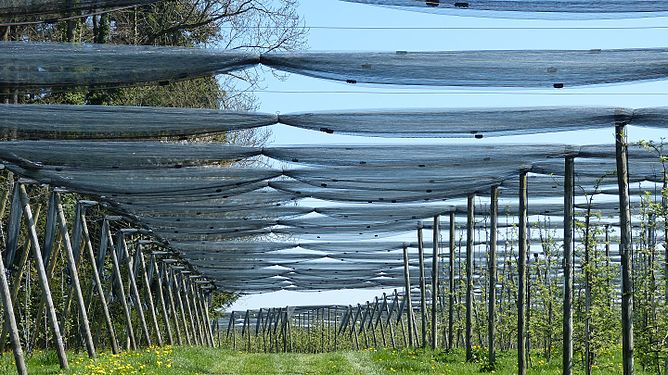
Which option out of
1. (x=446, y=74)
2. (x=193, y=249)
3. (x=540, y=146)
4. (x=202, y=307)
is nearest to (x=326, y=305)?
(x=202, y=307)

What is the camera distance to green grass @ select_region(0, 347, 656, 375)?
15.3m

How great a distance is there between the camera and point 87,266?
26203 millimetres

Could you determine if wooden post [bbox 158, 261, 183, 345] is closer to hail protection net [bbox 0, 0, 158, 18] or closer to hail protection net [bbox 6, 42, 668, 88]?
hail protection net [bbox 6, 42, 668, 88]

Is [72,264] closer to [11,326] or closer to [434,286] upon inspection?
[11,326]

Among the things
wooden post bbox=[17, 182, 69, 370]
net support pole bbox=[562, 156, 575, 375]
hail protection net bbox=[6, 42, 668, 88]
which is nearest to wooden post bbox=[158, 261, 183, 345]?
wooden post bbox=[17, 182, 69, 370]

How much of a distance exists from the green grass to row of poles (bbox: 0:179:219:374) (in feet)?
2.24

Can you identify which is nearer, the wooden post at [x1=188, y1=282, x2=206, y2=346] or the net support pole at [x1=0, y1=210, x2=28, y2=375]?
the net support pole at [x1=0, y1=210, x2=28, y2=375]

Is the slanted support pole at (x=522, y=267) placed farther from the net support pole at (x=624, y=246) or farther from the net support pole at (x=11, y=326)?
the net support pole at (x=11, y=326)

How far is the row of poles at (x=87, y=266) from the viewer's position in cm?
1495

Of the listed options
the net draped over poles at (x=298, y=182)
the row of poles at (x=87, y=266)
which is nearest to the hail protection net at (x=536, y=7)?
the net draped over poles at (x=298, y=182)

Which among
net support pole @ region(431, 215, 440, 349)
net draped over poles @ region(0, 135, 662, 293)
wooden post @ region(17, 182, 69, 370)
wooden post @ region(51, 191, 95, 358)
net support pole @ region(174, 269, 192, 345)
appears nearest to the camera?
net draped over poles @ region(0, 135, 662, 293)

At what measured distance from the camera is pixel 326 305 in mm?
43375

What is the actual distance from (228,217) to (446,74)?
40.2 ft

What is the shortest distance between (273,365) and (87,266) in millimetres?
6252
